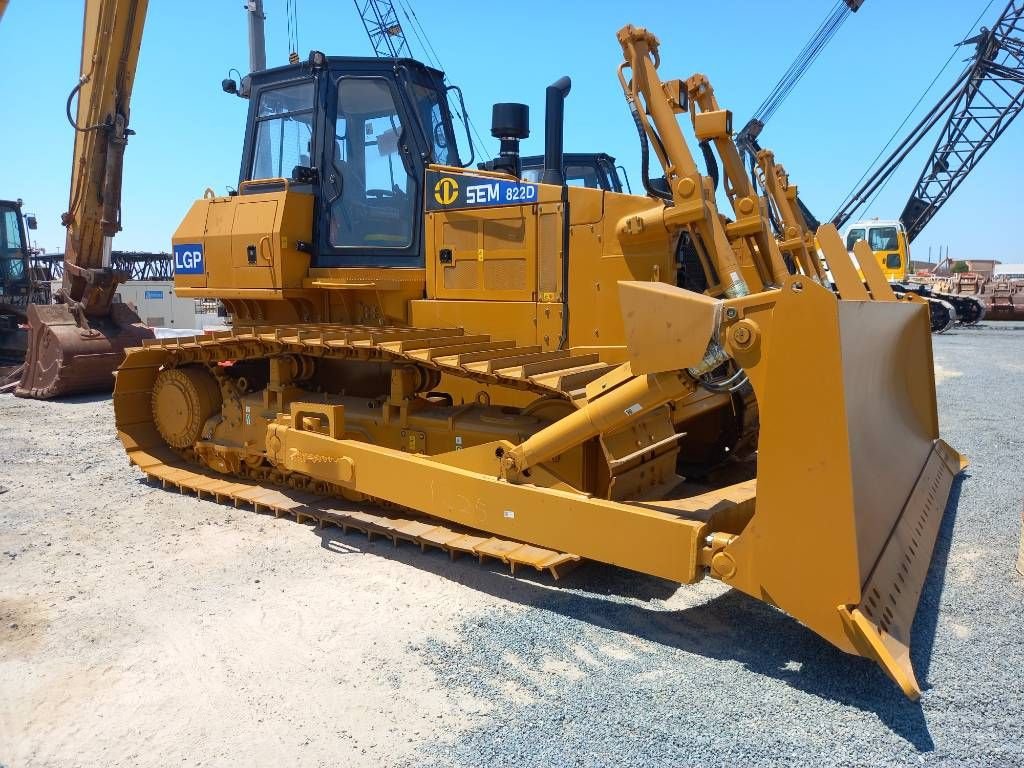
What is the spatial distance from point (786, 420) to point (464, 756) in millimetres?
1781

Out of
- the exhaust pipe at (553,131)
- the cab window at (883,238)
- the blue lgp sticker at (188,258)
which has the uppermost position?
the cab window at (883,238)

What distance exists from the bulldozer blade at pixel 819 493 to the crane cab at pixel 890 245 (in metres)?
18.6

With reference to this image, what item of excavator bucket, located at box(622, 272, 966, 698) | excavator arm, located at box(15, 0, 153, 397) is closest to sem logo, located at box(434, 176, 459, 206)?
excavator bucket, located at box(622, 272, 966, 698)

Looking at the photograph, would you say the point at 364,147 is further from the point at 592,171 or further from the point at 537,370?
the point at 592,171

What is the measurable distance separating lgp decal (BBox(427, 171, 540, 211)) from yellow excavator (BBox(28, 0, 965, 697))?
0.02 metres

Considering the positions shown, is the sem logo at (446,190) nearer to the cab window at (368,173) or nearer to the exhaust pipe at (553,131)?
the cab window at (368,173)

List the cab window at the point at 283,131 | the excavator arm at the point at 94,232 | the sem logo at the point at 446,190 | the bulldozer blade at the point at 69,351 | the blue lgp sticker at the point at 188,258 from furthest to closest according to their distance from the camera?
the bulldozer blade at the point at 69,351 → the excavator arm at the point at 94,232 → the blue lgp sticker at the point at 188,258 → the cab window at the point at 283,131 → the sem logo at the point at 446,190

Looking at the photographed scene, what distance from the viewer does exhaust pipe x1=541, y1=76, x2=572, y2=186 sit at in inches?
205

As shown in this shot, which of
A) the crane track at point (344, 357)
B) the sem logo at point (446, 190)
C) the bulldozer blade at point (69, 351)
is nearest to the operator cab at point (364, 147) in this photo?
the sem logo at point (446, 190)

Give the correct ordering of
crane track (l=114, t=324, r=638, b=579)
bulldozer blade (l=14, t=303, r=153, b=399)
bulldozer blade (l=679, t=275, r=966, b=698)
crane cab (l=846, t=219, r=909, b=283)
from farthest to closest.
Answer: crane cab (l=846, t=219, r=909, b=283) < bulldozer blade (l=14, t=303, r=153, b=399) < crane track (l=114, t=324, r=638, b=579) < bulldozer blade (l=679, t=275, r=966, b=698)

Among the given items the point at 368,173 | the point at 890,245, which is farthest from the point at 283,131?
the point at 890,245

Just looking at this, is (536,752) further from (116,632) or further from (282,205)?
(282,205)

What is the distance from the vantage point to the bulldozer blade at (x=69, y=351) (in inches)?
414

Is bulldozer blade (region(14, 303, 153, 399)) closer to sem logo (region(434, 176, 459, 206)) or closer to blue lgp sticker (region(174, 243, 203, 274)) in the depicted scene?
blue lgp sticker (region(174, 243, 203, 274))
